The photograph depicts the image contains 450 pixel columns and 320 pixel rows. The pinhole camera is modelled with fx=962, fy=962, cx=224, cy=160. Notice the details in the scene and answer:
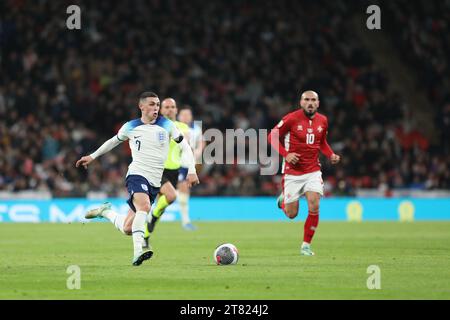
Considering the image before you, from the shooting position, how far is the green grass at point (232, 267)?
386 inches

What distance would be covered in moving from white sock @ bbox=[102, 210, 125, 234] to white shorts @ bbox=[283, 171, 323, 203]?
2828 millimetres

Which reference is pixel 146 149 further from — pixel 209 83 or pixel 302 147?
pixel 209 83

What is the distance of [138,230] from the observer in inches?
495

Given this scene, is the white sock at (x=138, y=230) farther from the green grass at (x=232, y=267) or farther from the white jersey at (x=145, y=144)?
the white jersey at (x=145, y=144)

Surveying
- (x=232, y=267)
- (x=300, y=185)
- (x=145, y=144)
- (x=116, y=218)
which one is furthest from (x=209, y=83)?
A: (x=232, y=267)

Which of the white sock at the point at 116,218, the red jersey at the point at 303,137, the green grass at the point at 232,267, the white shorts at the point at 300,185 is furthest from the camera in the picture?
the red jersey at the point at 303,137

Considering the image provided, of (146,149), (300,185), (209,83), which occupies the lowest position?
(300,185)

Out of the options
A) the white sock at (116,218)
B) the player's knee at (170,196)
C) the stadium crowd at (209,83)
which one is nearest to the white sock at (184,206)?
the stadium crowd at (209,83)

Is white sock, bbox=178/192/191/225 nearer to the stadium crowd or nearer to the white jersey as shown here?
the stadium crowd

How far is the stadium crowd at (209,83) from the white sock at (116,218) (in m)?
12.6

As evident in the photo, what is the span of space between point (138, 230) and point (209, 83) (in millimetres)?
18936
